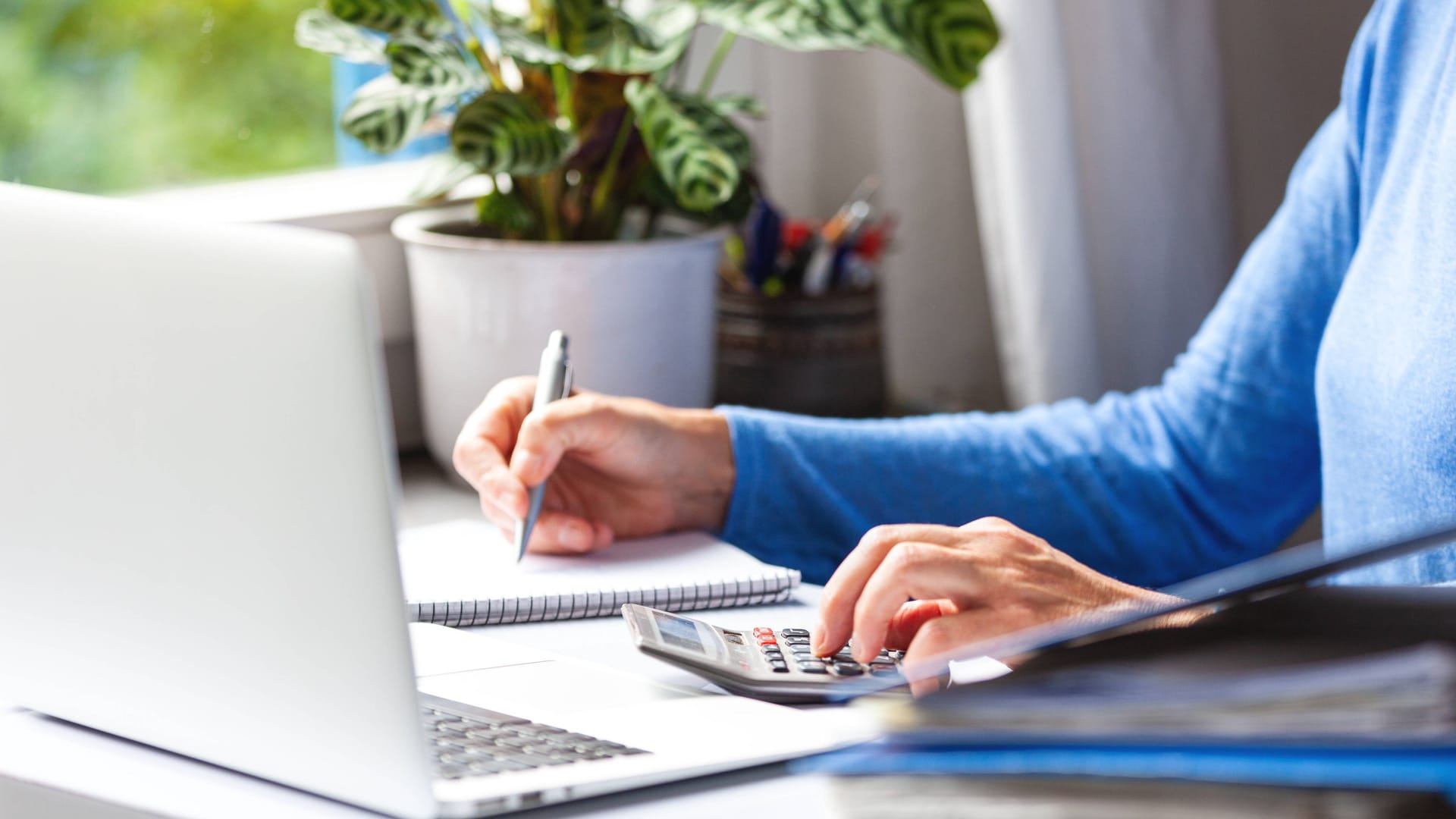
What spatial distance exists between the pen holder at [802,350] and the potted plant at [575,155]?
101 millimetres

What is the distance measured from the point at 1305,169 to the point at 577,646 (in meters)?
0.58

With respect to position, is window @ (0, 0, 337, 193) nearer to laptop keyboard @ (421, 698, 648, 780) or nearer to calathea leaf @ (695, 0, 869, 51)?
calathea leaf @ (695, 0, 869, 51)

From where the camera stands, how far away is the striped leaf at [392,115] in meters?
1.00

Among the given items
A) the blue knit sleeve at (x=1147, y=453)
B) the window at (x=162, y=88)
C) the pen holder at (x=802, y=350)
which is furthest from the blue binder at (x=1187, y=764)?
the window at (x=162, y=88)

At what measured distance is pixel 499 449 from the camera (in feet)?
2.69

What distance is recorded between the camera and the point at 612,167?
1111 millimetres

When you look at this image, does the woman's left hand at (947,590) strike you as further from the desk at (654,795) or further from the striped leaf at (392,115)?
the striped leaf at (392,115)

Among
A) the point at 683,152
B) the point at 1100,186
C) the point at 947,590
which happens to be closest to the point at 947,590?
the point at 947,590

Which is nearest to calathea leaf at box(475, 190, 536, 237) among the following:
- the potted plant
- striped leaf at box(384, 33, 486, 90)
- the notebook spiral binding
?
the potted plant

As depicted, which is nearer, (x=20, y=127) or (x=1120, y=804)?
(x=1120, y=804)

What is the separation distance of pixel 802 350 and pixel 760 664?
2.22 feet

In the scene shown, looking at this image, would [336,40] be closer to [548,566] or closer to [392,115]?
[392,115]

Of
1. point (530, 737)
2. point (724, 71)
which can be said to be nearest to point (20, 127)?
point (724, 71)

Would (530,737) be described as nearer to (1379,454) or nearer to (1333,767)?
(1333,767)
